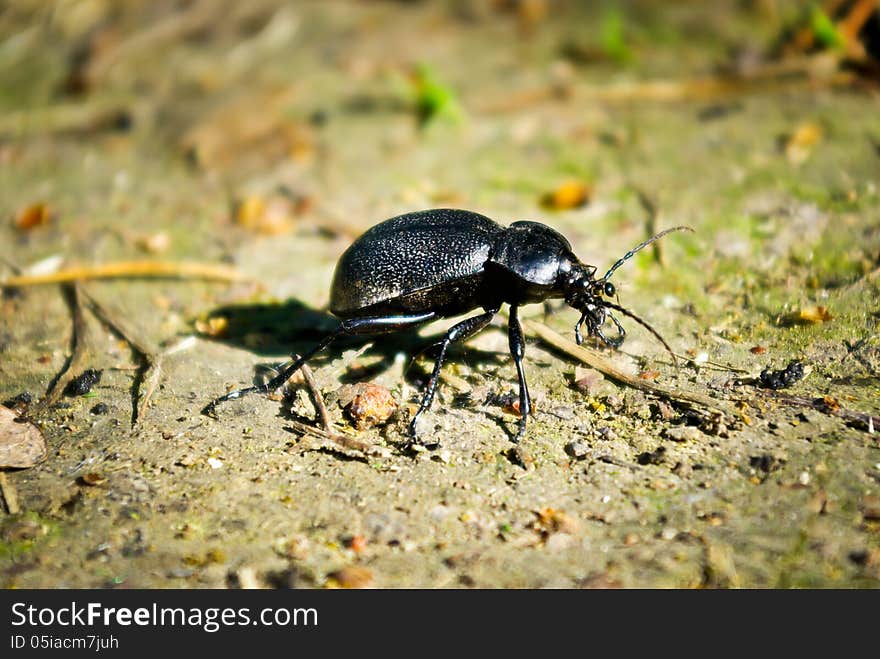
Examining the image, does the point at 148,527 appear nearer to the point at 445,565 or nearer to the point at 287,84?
the point at 445,565

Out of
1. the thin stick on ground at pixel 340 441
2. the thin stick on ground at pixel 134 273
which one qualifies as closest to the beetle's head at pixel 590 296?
the thin stick on ground at pixel 340 441

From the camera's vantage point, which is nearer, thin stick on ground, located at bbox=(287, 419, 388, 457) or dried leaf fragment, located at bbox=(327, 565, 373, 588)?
dried leaf fragment, located at bbox=(327, 565, 373, 588)

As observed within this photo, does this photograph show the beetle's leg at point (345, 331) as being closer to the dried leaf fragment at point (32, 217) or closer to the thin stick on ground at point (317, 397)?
the thin stick on ground at point (317, 397)

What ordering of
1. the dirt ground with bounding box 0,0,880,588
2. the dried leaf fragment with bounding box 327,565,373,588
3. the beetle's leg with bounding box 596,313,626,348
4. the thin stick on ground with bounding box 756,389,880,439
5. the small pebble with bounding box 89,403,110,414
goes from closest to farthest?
the dried leaf fragment with bounding box 327,565,373,588 → the dirt ground with bounding box 0,0,880,588 → the thin stick on ground with bounding box 756,389,880,439 → the small pebble with bounding box 89,403,110,414 → the beetle's leg with bounding box 596,313,626,348

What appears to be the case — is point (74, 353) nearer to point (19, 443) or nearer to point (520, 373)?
point (19, 443)

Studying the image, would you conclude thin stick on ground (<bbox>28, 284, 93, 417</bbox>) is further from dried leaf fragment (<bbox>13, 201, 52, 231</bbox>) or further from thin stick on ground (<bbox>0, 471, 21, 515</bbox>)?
dried leaf fragment (<bbox>13, 201, 52, 231</bbox>)

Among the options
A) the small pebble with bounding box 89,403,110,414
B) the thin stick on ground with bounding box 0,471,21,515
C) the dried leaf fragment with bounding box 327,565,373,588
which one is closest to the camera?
the dried leaf fragment with bounding box 327,565,373,588

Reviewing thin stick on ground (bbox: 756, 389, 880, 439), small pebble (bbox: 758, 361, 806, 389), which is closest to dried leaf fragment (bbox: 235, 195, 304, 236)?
small pebble (bbox: 758, 361, 806, 389)
